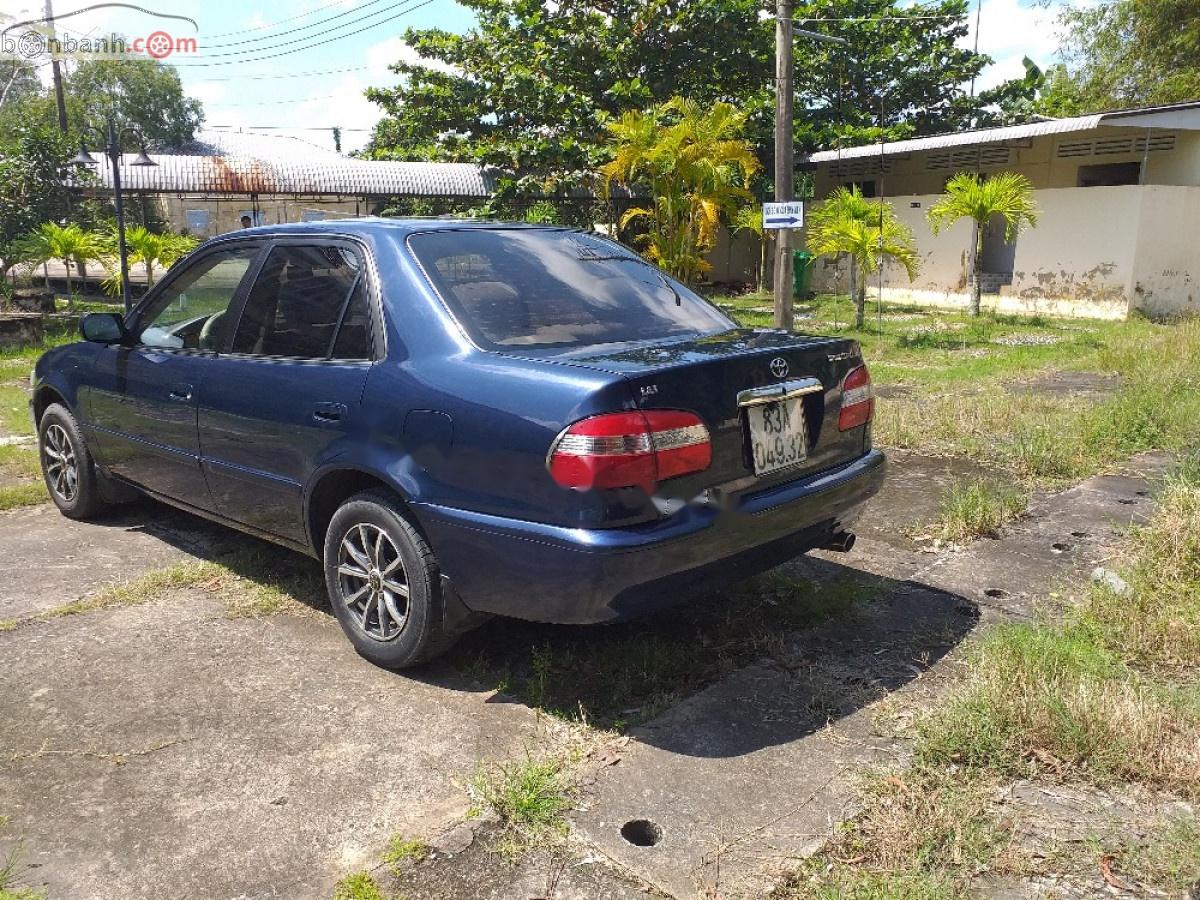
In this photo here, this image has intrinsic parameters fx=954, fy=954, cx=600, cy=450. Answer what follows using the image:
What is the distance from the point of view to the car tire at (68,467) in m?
5.11

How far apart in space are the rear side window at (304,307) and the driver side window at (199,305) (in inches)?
7.2

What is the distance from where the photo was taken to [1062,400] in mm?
8516

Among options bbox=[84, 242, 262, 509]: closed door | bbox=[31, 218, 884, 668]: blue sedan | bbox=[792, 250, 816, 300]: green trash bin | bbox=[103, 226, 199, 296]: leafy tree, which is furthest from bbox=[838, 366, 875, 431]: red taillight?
bbox=[792, 250, 816, 300]: green trash bin

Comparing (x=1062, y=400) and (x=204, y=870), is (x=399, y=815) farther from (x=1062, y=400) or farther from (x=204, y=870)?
(x=1062, y=400)

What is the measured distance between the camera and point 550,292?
3.63 meters

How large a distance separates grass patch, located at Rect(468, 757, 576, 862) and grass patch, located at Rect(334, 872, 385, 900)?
313 mm

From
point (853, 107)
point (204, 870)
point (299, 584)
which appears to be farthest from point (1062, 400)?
point (853, 107)

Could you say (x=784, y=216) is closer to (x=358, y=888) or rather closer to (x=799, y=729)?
(x=799, y=729)

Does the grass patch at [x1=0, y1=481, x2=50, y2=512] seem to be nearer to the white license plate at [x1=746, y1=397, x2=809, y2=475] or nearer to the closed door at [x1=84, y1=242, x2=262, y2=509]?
the closed door at [x1=84, y1=242, x2=262, y2=509]

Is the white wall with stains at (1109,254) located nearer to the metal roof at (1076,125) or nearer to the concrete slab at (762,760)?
the metal roof at (1076,125)

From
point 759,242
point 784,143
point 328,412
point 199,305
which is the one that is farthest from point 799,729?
point 759,242

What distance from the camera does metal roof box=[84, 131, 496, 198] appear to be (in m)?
19.6

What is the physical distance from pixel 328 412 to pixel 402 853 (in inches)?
64.6

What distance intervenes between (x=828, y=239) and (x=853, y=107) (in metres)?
10.8
